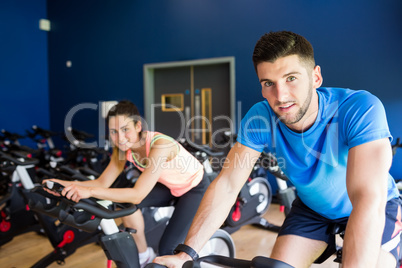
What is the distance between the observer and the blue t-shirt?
106 centimetres

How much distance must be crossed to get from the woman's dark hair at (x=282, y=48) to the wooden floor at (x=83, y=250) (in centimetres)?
204

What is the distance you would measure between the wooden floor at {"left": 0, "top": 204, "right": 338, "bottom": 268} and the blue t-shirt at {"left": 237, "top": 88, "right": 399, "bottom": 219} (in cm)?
160

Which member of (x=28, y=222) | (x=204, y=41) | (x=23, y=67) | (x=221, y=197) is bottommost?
(x=28, y=222)

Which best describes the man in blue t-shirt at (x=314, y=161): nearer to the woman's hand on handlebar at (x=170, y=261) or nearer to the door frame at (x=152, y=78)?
the woman's hand on handlebar at (x=170, y=261)

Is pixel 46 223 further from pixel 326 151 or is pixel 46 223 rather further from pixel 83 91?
pixel 83 91

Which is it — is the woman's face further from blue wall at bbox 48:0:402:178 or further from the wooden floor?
blue wall at bbox 48:0:402:178

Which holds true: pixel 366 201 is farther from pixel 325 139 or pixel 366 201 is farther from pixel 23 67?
pixel 23 67

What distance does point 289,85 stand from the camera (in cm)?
113

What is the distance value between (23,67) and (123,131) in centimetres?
539

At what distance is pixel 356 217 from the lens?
97 centimetres

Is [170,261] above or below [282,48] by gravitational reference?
below

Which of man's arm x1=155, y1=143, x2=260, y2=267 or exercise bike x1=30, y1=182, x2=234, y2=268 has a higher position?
man's arm x1=155, y1=143, x2=260, y2=267

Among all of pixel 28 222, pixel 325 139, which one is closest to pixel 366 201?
pixel 325 139

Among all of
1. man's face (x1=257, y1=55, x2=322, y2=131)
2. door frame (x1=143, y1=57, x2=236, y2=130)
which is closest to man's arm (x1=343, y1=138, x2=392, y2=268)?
man's face (x1=257, y1=55, x2=322, y2=131)
